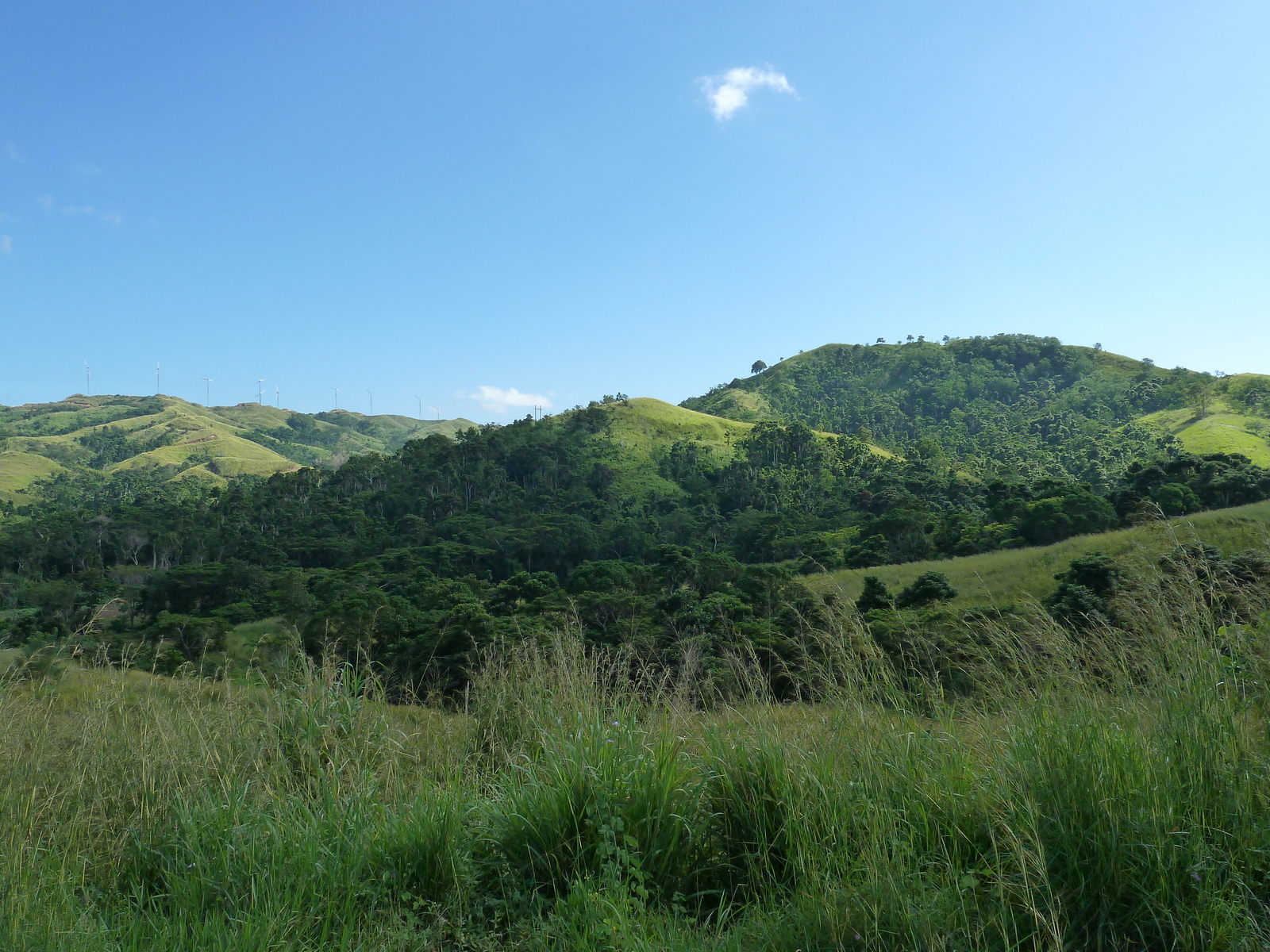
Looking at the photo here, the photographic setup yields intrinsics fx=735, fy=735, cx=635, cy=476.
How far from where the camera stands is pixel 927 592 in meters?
25.7

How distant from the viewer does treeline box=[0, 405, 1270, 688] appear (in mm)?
28875

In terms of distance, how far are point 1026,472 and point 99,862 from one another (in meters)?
79.9

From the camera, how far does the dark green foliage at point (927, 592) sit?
25.2m

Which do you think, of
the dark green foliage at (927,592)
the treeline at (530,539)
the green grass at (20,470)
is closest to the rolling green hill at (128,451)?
the green grass at (20,470)

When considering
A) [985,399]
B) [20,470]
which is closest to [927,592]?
[985,399]

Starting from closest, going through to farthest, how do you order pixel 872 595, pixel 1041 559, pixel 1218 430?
pixel 872 595
pixel 1041 559
pixel 1218 430

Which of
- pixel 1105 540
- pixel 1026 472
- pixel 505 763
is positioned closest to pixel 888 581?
pixel 1105 540

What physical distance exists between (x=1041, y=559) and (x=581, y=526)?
114 feet

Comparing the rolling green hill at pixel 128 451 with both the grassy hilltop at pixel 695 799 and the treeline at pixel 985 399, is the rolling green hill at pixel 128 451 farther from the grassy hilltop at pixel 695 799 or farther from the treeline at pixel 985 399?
the grassy hilltop at pixel 695 799

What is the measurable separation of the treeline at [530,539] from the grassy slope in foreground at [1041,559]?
4.56m

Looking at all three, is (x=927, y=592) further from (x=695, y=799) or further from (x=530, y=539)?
(x=530, y=539)

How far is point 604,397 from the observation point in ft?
340

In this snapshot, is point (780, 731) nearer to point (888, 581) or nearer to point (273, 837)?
point (273, 837)

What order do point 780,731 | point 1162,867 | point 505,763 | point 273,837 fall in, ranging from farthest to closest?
point 505,763 → point 780,731 → point 273,837 → point 1162,867
